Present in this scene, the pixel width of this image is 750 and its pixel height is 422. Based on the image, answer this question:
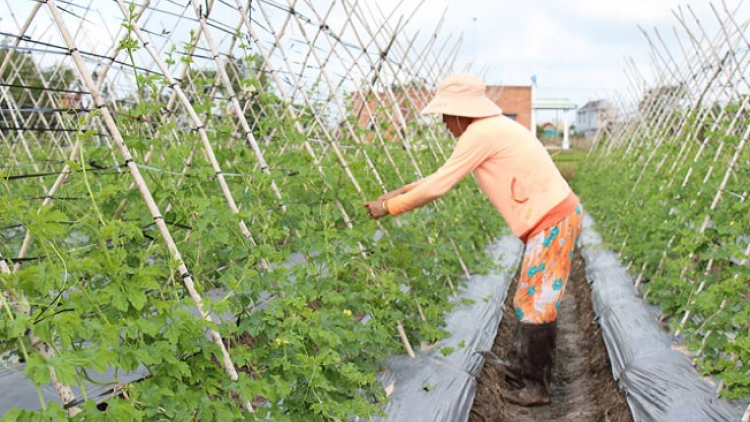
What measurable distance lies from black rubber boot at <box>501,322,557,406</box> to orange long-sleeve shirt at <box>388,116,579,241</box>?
65cm

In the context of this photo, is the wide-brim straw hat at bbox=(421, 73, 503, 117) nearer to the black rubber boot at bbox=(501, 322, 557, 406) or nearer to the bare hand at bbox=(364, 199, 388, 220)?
the bare hand at bbox=(364, 199, 388, 220)

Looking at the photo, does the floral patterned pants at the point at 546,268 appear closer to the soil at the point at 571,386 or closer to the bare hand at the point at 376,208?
the soil at the point at 571,386

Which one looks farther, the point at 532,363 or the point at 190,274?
the point at 532,363

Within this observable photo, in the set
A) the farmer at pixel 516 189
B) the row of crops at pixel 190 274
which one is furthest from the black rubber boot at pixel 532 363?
the row of crops at pixel 190 274

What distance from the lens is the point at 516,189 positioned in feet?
12.8

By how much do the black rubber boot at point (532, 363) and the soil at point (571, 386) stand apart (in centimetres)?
8

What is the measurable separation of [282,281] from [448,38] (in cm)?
1000

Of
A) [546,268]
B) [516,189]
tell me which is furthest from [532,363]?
[516,189]

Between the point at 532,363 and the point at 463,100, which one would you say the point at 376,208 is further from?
the point at 532,363

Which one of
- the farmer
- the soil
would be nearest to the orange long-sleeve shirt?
the farmer

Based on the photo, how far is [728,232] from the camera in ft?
13.5

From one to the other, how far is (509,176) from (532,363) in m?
1.25

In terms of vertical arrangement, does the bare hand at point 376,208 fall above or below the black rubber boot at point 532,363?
above

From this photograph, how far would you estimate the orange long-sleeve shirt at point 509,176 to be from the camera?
3.78m
